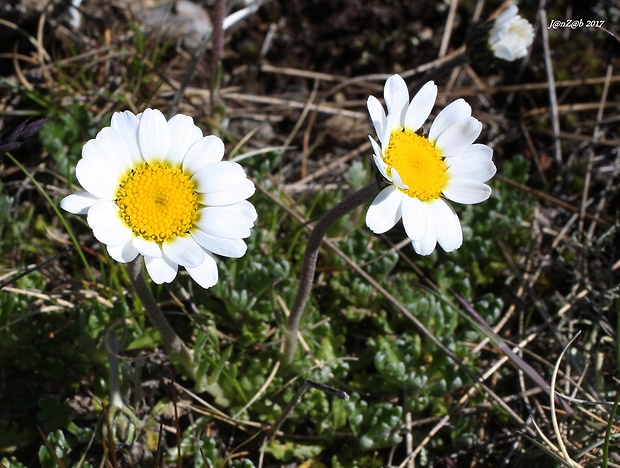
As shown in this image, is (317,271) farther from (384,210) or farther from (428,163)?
(384,210)

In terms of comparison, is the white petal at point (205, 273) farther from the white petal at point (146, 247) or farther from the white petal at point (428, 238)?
the white petal at point (428, 238)

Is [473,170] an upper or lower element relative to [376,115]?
lower

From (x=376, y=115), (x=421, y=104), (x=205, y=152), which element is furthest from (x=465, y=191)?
(x=205, y=152)

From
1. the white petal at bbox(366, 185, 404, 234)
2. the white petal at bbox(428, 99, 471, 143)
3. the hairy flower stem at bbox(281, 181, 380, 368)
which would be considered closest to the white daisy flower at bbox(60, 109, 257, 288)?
the hairy flower stem at bbox(281, 181, 380, 368)

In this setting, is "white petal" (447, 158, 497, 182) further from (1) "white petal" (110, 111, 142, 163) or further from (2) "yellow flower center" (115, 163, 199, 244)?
(1) "white petal" (110, 111, 142, 163)

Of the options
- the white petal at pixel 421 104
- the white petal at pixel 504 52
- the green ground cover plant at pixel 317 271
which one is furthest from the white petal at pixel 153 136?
the white petal at pixel 504 52

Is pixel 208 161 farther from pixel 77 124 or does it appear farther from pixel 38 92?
pixel 38 92

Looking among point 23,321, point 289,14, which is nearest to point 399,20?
point 289,14
